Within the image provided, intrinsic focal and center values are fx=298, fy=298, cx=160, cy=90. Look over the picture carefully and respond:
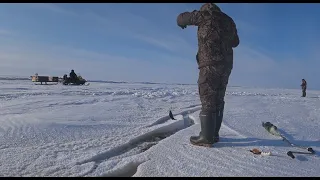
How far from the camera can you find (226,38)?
2961 mm

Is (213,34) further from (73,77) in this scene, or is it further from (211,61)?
(73,77)

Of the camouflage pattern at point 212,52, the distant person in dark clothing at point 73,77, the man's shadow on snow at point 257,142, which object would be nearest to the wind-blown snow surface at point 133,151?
the man's shadow on snow at point 257,142

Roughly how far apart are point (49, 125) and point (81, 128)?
1.24 feet

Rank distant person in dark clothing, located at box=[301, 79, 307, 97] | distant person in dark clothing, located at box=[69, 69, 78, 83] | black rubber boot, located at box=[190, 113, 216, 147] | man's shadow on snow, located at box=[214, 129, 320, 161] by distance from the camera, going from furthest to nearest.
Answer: distant person in dark clothing, located at box=[69, 69, 78, 83] < distant person in dark clothing, located at box=[301, 79, 307, 97] < man's shadow on snow, located at box=[214, 129, 320, 161] < black rubber boot, located at box=[190, 113, 216, 147]

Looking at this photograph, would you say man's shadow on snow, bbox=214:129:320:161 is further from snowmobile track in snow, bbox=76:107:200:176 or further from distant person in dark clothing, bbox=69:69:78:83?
distant person in dark clothing, bbox=69:69:78:83

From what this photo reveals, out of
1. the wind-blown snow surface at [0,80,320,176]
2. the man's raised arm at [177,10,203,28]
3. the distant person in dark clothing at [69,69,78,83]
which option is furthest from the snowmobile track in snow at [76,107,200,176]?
the distant person in dark clothing at [69,69,78,83]

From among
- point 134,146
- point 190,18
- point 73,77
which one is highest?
point 190,18

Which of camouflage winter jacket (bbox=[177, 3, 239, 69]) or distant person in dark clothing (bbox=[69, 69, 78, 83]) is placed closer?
camouflage winter jacket (bbox=[177, 3, 239, 69])

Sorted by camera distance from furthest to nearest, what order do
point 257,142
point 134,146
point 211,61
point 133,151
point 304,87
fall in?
point 304,87
point 257,142
point 134,146
point 211,61
point 133,151

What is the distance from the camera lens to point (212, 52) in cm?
287

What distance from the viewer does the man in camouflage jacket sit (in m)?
2.87

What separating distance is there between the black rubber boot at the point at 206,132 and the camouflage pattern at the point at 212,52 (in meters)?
0.07

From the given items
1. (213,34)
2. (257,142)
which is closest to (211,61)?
(213,34)

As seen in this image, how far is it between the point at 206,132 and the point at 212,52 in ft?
2.55
